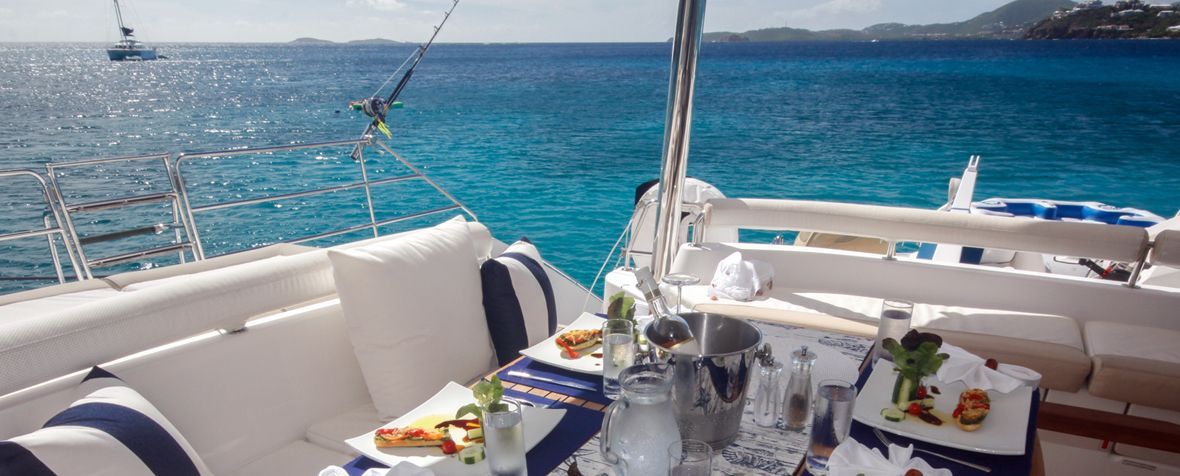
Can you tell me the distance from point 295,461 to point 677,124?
1.42 meters

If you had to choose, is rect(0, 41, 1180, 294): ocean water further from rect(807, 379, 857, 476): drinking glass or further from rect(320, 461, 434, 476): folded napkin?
rect(807, 379, 857, 476): drinking glass

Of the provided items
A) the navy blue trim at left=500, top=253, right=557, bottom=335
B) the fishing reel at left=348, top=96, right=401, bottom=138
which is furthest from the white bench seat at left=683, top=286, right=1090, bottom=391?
the fishing reel at left=348, top=96, right=401, bottom=138

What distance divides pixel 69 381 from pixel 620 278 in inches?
68.7

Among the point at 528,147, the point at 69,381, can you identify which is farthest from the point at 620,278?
the point at 528,147

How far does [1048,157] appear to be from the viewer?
47.1ft

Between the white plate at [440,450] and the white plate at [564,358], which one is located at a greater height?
the white plate at [440,450]

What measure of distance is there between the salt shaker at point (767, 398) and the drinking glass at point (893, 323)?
1.20ft

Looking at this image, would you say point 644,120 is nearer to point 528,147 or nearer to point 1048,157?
point 528,147

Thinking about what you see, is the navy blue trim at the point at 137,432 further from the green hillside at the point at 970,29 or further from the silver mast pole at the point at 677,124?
the green hillside at the point at 970,29

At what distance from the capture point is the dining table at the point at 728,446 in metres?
0.91

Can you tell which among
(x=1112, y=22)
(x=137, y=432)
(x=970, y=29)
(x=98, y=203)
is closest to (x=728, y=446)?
(x=137, y=432)

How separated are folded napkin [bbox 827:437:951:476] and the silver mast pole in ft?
3.87

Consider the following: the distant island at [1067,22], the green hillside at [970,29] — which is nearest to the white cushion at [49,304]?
the distant island at [1067,22]

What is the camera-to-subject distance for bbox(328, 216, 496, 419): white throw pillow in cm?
161
